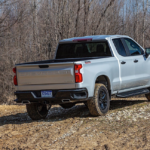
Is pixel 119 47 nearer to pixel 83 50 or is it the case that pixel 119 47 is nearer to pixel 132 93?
pixel 83 50

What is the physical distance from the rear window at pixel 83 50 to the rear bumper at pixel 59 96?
176 cm

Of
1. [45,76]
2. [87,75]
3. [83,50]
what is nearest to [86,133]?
[87,75]

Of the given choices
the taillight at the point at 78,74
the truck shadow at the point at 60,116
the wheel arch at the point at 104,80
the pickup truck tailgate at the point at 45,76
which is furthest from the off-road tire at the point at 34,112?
the taillight at the point at 78,74

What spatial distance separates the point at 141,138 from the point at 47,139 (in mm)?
1682

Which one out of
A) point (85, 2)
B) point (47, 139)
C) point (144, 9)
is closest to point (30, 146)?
point (47, 139)

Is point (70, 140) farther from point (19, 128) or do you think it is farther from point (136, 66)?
point (136, 66)

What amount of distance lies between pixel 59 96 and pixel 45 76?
0.54 meters

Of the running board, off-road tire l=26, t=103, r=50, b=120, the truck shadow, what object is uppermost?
the running board

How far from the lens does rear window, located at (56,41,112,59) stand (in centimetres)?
802

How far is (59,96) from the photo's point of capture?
6680mm

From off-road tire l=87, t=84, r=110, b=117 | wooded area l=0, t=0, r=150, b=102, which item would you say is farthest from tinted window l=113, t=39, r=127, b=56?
wooded area l=0, t=0, r=150, b=102

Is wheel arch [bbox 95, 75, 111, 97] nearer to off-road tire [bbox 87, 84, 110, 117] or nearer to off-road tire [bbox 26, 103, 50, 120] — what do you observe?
off-road tire [bbox 87, 84, 110, 117]

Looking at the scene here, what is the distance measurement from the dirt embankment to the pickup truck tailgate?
857 millimetres

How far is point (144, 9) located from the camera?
3544 centimetres
